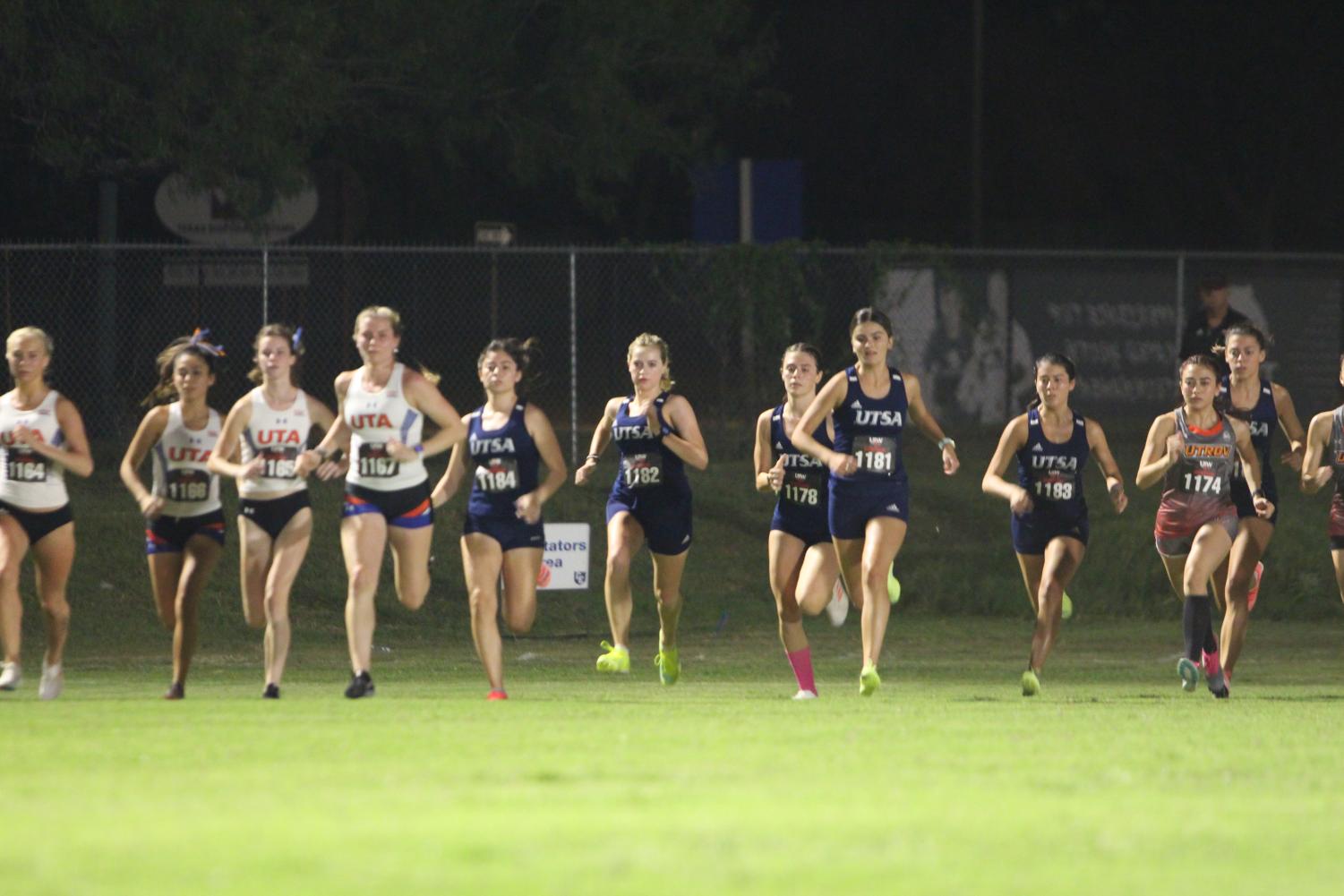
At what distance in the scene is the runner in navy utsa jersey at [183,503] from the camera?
12.3 m

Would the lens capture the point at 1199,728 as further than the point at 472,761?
Yes

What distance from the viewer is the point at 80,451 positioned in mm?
12617

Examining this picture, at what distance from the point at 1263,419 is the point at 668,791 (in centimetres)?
737

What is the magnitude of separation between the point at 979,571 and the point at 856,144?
2906cm

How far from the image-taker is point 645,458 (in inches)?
555

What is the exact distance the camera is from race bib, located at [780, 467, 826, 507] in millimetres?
13766

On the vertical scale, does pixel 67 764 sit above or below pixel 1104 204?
below

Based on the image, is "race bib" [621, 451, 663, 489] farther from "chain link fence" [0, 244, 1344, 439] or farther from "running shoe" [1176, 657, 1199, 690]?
"chain link fence" [0, 244, 1344, 439]

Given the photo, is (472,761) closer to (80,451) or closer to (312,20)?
(80,451)

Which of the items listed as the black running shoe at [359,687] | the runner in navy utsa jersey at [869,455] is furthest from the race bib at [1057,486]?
the black running shoe at [359,687]

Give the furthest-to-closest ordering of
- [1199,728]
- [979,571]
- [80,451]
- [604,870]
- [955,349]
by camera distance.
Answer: [955,349] < [979,571] < [80,451] < [1199,728] < [604,870]

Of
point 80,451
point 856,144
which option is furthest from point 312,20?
point 856,144

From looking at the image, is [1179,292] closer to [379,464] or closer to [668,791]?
[379,464]

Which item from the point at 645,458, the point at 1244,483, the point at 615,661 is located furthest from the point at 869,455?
the point at 1244,483
